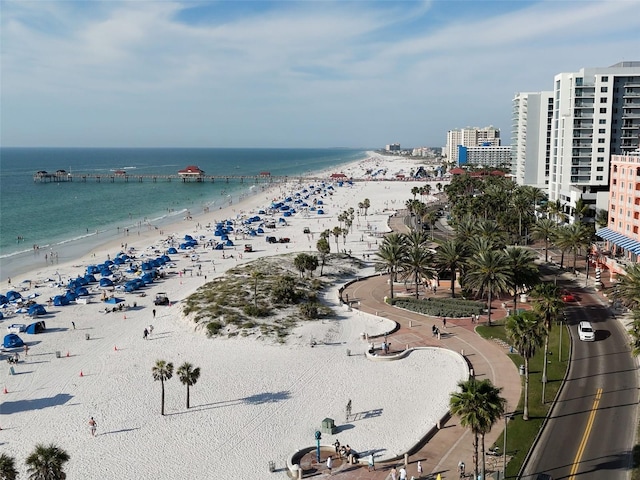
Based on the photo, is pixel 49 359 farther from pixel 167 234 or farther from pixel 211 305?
pixel 167 234

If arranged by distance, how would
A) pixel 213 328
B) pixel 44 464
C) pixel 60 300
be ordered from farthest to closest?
1. pixel 60 300
2. pixel 213 328
3. pixel 44 464

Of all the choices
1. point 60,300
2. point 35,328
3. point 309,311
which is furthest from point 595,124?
point 35,328

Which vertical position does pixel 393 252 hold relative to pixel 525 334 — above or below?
above

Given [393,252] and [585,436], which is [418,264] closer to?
[393,252]

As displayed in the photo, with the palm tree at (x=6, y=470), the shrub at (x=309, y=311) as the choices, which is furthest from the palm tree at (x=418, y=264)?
the palm tree at (x=6, y=470)

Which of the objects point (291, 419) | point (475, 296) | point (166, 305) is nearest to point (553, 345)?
point (475, 296)

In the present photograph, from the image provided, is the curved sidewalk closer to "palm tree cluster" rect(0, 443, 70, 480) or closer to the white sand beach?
the white sand beach

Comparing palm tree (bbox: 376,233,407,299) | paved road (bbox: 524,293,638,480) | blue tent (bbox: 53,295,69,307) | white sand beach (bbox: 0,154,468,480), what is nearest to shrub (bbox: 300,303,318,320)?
white sand beach (bbox: 0,154,468,480)
